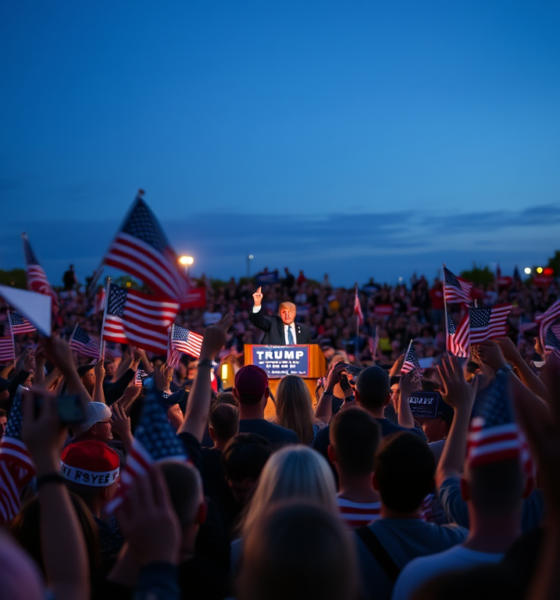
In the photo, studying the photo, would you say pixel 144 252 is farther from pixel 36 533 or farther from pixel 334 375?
pixel 334 375

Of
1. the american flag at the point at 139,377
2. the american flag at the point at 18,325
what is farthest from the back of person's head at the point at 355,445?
the american flag at the point at 18,325

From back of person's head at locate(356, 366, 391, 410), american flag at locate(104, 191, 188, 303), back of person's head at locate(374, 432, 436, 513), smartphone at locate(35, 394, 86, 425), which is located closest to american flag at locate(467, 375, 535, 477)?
back of person's head at locate(374, 432, 436, 513)

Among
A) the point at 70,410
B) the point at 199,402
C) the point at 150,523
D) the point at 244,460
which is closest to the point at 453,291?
the point at 244,460

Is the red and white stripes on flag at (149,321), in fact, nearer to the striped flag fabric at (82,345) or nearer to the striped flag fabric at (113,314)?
the striped flag fabric at (113,314)

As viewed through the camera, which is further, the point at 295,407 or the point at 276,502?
the point at 295,407

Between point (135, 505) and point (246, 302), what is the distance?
86.8ft

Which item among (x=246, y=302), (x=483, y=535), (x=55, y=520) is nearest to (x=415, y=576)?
(x=483, y=535)

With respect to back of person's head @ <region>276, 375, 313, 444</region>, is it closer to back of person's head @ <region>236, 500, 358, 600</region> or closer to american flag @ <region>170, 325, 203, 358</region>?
american flag @ <region>170, 325, 203, 358</region>

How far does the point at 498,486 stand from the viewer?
2754 mm

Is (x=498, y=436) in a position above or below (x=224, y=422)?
above

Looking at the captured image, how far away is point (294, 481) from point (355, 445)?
0.82 m

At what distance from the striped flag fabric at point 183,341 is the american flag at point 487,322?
3770mm

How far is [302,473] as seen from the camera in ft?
10.3

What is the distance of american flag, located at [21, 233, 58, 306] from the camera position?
5.83m
